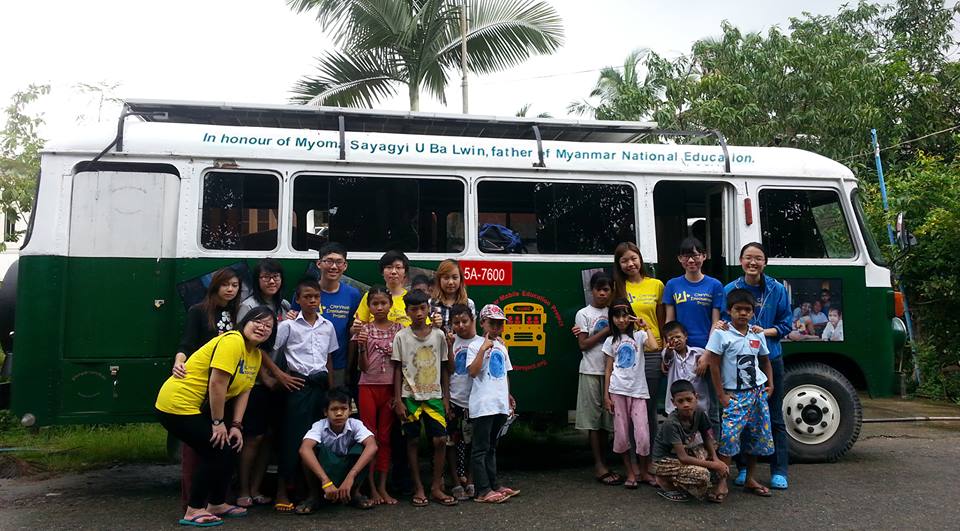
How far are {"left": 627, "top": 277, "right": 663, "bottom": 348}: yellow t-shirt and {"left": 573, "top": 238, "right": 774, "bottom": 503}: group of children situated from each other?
62 mm

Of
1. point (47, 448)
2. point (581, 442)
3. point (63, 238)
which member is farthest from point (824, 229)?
point (47, 448)

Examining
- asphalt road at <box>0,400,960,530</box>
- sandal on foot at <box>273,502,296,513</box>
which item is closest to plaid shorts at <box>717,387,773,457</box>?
asphalt road at <box>0,400,960,530</box>

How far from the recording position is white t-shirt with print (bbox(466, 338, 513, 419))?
16.3 feet

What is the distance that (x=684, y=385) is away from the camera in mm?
5039

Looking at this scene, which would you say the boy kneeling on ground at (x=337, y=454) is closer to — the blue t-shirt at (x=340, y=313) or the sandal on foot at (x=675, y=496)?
the blue t-shirt at (x=340, y=313)

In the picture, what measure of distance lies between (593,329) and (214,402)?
9.05 feet

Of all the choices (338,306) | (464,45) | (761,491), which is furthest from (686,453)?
(464,45)

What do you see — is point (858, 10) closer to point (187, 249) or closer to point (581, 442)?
point (581, 442)

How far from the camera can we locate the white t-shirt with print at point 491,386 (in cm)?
498

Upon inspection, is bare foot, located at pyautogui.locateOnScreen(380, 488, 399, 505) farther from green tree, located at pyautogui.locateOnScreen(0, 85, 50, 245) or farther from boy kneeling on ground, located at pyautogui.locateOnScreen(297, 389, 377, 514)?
green tree, located at pyautogui.locateOnScreen(0, 85, 50, 245)

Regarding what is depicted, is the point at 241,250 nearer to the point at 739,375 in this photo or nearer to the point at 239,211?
the point at 239,211

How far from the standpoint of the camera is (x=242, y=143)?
5559 mm

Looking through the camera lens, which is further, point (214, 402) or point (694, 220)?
point (694, 220)

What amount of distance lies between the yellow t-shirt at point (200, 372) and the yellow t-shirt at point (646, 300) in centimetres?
285
